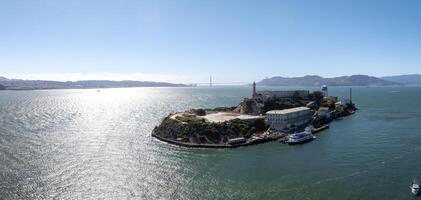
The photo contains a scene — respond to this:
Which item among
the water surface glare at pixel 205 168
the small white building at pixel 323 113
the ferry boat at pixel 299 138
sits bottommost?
the water surface glare at pixel 205 168

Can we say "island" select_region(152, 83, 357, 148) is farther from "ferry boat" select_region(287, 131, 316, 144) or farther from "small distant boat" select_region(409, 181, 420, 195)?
"small distant boat" select_region(409, 181, 420, 195)

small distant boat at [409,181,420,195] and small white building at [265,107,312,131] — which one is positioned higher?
small white building at [265,107,312,131]

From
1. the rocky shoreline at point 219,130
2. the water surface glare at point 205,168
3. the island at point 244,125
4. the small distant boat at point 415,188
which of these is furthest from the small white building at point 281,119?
the small distant boat at point 415,188

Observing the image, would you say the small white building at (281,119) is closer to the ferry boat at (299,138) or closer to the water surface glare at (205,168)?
the water surface glare at (205,168)

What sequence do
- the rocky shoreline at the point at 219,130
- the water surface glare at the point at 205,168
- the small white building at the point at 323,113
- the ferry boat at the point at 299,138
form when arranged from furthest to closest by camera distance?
1. the small white building at the point at 323,113
2. the rocky shoreline at the point at 219,130
3. the ferry boat at the point at 299,138
4. the water surface glare at the point at 205,168

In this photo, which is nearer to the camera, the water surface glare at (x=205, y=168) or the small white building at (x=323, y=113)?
the water surface glare at (x=205, y=168)

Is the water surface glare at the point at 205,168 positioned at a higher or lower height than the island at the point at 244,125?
lower

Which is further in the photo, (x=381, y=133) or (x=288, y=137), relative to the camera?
(x=381, y=133)

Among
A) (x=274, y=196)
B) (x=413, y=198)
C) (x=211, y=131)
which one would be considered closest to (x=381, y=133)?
(x=211, y=131)

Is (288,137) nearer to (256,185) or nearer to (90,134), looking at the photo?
(256,185)

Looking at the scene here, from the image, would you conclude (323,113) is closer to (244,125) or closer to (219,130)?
(244,125)

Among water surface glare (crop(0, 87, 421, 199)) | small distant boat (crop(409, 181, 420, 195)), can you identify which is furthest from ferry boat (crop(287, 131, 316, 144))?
small distant boat (crop(409, 181, 420, 195))
